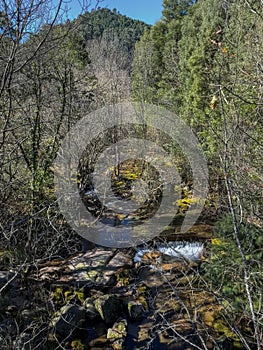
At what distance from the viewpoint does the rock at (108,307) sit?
4250 mm

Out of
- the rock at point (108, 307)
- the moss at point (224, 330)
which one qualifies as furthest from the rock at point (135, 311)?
the moss at point (224, 330)

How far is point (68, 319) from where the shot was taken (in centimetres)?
405

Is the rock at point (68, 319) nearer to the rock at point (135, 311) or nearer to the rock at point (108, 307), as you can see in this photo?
the rock at point (108, 307)

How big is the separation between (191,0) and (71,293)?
1483cm

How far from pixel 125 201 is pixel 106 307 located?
4.77 meters

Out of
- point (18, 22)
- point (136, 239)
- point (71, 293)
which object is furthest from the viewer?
point (136, 239)

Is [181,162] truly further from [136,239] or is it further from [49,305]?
[49,305]

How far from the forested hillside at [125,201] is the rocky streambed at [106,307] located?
0.02m

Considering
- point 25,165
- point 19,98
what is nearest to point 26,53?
point 19,98

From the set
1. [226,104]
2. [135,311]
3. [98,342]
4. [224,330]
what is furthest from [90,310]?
[226,104]

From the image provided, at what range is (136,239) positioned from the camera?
663 cm

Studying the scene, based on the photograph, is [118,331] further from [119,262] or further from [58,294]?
[119,262]

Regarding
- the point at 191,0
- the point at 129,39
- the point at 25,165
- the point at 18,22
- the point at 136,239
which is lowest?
the point at 136,239

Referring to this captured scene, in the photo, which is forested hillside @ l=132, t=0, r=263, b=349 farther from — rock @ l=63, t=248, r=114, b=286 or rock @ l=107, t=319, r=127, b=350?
rock @ l=63, t=248, r=114, b=286
